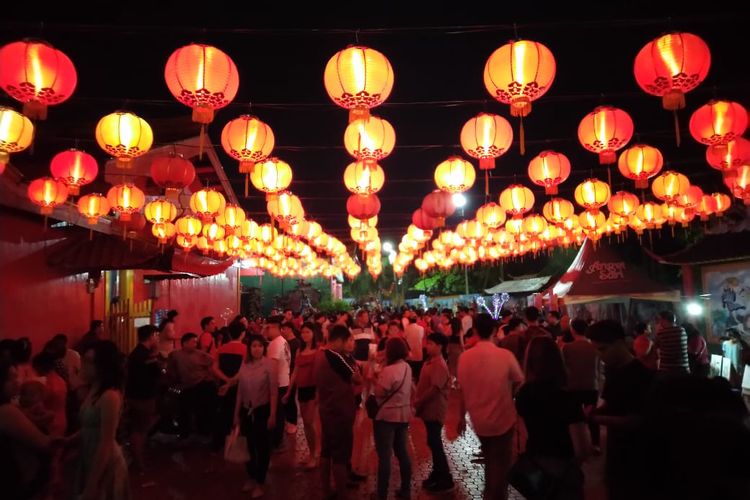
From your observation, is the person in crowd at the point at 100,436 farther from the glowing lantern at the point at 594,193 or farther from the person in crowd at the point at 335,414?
the glowing lantern at the point at 594,193

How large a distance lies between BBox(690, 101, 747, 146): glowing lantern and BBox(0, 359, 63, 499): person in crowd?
799 centimetres

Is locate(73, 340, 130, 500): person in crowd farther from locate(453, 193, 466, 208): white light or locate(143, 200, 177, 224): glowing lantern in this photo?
locate(143, 200, 177, 224): glowing lantern

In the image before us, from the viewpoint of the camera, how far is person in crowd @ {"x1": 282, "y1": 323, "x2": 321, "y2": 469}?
6.89 meters

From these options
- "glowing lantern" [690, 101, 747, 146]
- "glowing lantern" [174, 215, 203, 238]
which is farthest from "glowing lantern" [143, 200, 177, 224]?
"glowing lantern" [690, 101, 747, 146]

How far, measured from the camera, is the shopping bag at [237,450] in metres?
5.76

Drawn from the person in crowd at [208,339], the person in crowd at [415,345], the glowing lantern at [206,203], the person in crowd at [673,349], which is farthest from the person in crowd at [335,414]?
the person in crowd at [415,345]

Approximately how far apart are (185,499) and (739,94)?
550 inches

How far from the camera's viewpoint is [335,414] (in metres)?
5.47

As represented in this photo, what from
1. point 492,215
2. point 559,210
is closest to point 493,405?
point 559,210

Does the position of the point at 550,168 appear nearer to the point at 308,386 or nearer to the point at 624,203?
the point at 624,203

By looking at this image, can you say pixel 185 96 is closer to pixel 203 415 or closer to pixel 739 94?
pixel 203 415

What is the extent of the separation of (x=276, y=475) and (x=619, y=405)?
4.61 m

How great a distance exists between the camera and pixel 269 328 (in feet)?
28.1

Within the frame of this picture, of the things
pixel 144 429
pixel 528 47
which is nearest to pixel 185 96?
pixel 528 47
